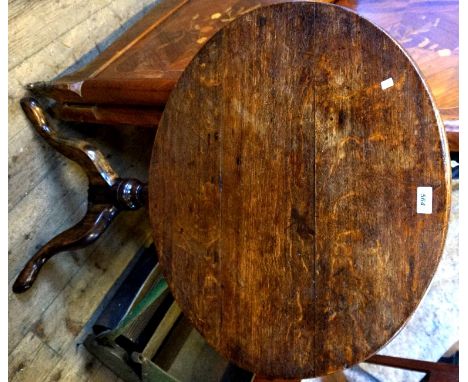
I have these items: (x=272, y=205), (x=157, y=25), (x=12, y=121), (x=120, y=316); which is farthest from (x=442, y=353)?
(x=12, y=121)

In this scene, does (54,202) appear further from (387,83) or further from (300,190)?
(387,83)

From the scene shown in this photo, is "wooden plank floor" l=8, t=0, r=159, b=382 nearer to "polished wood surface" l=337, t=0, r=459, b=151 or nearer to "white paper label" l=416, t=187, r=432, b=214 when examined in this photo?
"polished wood surface" l=337, t=0, r=459, b=151

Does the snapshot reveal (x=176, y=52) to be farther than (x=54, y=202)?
No

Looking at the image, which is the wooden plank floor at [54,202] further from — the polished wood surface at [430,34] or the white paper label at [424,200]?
the white paper label at [424,200]

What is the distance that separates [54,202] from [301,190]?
1.01 meters

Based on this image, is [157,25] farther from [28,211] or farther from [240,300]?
[240,300]

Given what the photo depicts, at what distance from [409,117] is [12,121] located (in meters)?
1.18

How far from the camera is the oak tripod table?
0.87 metres

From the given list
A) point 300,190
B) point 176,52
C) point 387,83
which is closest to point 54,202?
point 176,52

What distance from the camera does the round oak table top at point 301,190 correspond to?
872mm

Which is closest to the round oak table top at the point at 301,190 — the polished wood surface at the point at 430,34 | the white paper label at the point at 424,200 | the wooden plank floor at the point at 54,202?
the white paper label at the point at 424,200

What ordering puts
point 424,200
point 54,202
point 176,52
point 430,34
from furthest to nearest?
1. point 54,202
2. point 176,52
3. point 430,34
4. point 424,200

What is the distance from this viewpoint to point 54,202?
1620 millimetres

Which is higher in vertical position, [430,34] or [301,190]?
[430,34]
